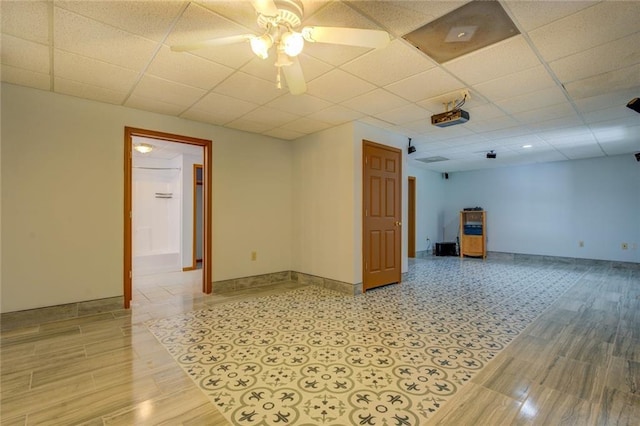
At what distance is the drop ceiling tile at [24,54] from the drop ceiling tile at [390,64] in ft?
8.15

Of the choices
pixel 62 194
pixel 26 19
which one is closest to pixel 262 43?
pixel 26 19

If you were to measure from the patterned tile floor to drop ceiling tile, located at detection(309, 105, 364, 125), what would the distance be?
2.47m

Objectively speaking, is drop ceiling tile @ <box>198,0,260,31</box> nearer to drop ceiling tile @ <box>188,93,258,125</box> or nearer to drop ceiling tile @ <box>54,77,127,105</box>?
drop ceiling tile @ <box>188,93,258,125</box>

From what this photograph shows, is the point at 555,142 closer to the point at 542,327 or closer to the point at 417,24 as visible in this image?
the point at 542,327

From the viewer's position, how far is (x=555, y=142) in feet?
17.7

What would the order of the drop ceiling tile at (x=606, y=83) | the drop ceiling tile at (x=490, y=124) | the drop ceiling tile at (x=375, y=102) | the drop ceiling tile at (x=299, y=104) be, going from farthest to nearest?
1. the drop ceiling tile at (x=490, y=124)
2. the drop ceiling tile at (x=299, y=104)
3. the drop ceiling tile at (x=375, y=102)
4. the drop ceiling tile at (x=606, y=83)

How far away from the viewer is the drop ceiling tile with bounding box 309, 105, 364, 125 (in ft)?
12.6

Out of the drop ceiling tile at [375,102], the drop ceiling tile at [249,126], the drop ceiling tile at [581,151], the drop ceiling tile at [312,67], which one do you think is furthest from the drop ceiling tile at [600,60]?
the drop ceiling tile at [581,151]

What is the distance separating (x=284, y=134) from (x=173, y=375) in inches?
148

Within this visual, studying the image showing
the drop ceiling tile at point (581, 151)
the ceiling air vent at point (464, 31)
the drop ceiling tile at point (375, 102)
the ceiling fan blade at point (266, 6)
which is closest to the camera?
the ceiling fan blade at point (266, 6)

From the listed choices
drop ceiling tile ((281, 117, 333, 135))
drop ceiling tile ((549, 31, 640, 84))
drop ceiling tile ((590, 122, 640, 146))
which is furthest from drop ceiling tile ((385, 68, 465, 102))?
drop ceiling tile ((590, 122, 640, 146))

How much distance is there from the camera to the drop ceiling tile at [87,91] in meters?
3.08

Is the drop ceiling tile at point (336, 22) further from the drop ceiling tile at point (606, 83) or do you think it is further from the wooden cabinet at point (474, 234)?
the wooden cabinet at point (474, 234)

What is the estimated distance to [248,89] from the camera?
323cm
